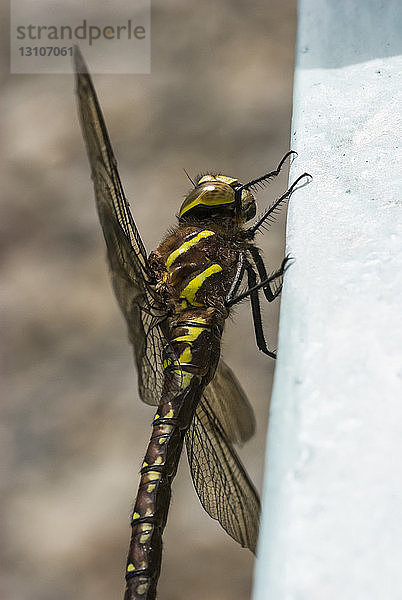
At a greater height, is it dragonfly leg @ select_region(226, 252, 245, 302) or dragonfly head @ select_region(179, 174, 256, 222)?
dragonfly head @ select_region(179, 174, 256, 222)

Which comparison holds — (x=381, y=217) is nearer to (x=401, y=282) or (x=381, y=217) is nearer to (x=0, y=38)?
(x=401, y=282)

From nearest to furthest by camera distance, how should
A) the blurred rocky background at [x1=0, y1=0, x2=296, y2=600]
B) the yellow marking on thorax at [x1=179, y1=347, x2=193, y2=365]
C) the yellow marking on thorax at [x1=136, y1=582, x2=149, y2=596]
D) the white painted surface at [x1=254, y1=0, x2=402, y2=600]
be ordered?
the white painted surface at [x1=254, y1=0, x2=402, y2=600] → the yellow marking on thorax at [x1=136, y1=582, x2=149, y2=596] → the yellow marking on thorax at [x1=179, y1=347, x2=193, y2=365] → the blurred rocky background at [x1=0, y1=0, x2=296, y2=600]

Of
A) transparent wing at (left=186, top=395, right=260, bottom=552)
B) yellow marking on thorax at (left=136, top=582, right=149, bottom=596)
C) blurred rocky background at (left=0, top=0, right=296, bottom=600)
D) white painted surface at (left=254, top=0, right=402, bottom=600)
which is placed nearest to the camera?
white painted surface at (left=254, top=0, right=402, bottom=600)

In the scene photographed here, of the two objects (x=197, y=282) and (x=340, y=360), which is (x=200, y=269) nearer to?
(x=197, y=282)

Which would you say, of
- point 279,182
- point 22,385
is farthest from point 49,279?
point 279,182

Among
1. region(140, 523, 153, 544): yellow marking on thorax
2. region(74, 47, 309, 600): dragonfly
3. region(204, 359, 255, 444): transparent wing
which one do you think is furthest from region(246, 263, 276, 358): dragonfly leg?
region(140, 523, 153, 544): yellow marking on thorax

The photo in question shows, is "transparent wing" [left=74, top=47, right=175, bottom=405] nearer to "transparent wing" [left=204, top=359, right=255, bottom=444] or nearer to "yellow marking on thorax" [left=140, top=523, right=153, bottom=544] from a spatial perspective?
"transparent wing" [left=204, top=359, right=255, bottom=444]
